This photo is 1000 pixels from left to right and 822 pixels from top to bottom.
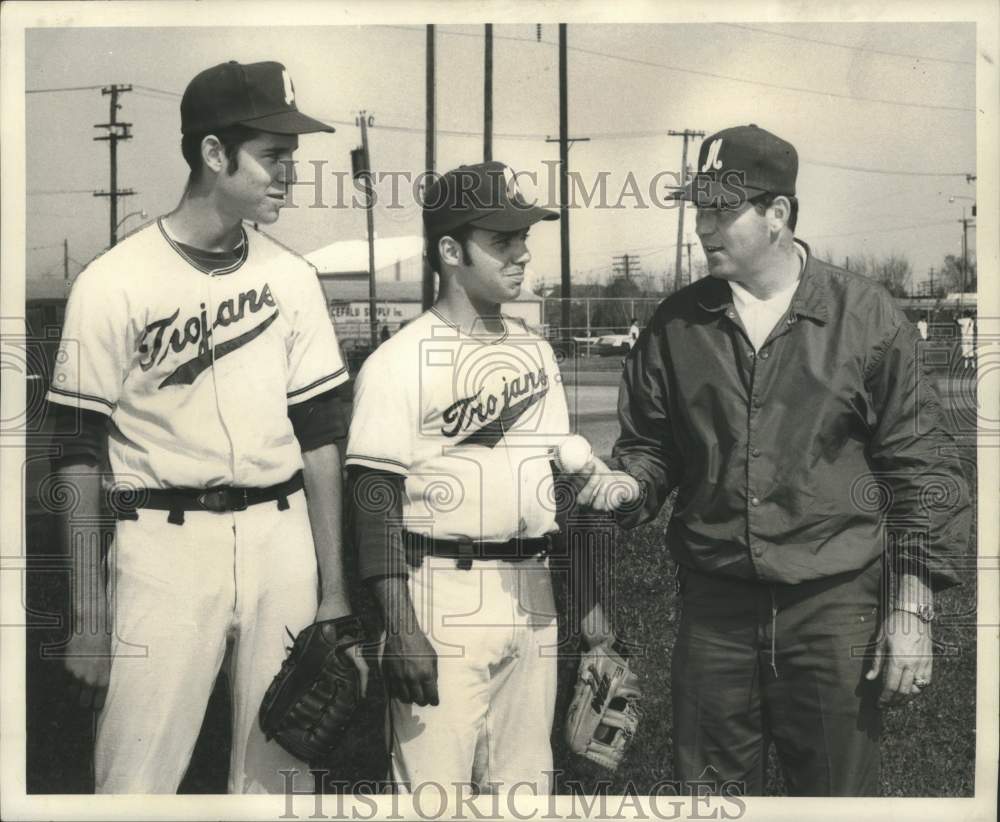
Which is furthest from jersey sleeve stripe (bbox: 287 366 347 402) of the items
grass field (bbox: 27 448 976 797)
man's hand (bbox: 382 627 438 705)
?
man's hand (bbox: 382 627 438 705)

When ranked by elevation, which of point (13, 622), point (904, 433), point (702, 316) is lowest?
point (13, 622)

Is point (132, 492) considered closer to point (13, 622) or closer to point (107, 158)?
point (13, 622)

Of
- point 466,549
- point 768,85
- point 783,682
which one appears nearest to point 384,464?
point 466,549

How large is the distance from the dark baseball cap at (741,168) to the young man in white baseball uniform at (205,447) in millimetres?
1346

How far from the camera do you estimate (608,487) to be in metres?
3.75

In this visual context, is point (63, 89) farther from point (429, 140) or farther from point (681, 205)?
point (681, 205)

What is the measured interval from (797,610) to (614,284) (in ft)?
4.13

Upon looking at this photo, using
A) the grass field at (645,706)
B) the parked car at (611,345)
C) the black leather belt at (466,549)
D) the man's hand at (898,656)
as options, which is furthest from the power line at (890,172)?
the black leather belt at (466,549)

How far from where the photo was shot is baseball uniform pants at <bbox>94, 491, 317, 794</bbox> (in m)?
3.67

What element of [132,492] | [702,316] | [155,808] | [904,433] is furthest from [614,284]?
[155,808]

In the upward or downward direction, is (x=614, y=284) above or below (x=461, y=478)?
above

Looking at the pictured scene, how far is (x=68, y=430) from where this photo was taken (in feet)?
12.3

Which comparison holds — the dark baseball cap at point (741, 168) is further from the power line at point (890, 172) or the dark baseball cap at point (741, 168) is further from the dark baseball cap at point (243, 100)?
the dark baseball cap at point (243, 100)

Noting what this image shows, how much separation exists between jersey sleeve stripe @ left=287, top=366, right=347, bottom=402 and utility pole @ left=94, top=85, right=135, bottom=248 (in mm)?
828
